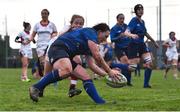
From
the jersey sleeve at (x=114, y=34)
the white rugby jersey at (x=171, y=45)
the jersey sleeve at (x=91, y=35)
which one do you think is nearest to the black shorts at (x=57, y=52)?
the jersey sleeve at (x=91, y=35)

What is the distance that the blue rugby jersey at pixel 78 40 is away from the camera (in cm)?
918

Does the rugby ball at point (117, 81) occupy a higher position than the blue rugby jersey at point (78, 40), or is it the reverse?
the blue rugby jersey at point (78, 40)


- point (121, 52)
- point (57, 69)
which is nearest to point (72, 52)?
point (57, 69)

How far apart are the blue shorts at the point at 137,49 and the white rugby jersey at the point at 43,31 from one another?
218cm

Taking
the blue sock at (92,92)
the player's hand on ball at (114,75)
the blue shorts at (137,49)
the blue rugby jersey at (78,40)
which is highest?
the blue rugby jersey at (78,40)

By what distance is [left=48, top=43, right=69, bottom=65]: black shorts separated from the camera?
30.2 ft

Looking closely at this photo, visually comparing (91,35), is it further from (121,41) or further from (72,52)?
(121,41)

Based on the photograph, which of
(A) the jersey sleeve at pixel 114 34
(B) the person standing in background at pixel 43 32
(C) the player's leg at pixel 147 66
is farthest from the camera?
(A) the jersey sleeve at pixel 114 34

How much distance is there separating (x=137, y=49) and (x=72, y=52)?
589 cm

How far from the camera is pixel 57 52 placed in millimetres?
9266

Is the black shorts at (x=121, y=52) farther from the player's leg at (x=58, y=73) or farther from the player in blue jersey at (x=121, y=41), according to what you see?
the player's leg at (x=58, y=73)

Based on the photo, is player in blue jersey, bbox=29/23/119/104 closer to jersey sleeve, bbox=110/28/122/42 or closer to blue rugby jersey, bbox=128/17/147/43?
blue rugby jersey, bbox=128/17/147/43

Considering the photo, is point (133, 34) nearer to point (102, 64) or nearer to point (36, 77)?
point (102, 64)

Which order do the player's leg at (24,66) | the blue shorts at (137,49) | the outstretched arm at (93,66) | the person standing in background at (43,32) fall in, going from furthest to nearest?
1. the player's leg at (24,66)
2. the blue shorts at (137,49)
3. the person standing in background at (43,32)
4. the outstretched arm at (93,66)
